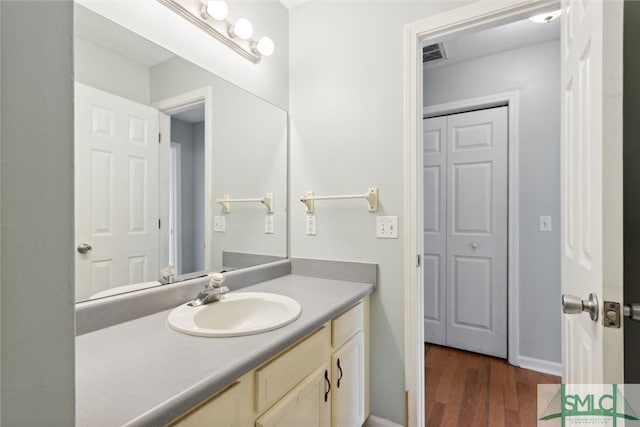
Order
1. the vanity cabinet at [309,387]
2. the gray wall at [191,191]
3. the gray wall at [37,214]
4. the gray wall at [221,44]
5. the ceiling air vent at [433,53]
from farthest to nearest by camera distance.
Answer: the ceiling air vent at [433,53] < the gray wall at [191,191] < the gray wall at [221,44] < the vanity cabinet at [309,387] < the gray wall at [37,214]

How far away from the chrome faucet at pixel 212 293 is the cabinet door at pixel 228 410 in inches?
18.1

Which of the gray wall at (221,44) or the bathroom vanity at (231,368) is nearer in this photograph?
the bathroom vanity at (231,368)

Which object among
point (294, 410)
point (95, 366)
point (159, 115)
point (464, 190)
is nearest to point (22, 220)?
point (95, 366)

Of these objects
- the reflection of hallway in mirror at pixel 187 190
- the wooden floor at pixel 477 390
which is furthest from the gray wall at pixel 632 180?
the reflection of hallway in mirror at pixel 187 190

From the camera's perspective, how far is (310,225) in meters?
1.84

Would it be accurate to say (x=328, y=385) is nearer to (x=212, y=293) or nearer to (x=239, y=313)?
(x=239, y=313)

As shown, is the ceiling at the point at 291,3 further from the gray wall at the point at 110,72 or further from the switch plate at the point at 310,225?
the switch plate at the point at 310,225

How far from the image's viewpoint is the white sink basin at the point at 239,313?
104cm

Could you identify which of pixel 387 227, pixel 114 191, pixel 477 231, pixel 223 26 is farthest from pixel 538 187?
pixel 114 191

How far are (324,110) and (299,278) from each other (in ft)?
3.23

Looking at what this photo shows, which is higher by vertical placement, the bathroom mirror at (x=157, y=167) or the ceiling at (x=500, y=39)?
the ceiling at (x=500, y=39)

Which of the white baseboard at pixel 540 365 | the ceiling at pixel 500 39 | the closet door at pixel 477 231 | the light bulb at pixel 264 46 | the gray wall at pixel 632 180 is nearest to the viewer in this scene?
the gray wall at pixel 632 180

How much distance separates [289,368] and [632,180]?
1194 millimetres

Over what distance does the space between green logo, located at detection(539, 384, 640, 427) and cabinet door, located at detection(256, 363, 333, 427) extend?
2.52 feet
